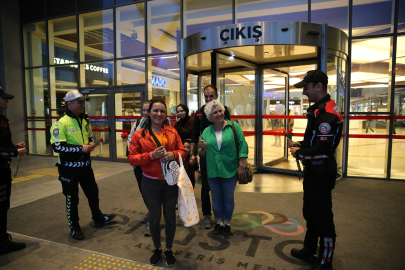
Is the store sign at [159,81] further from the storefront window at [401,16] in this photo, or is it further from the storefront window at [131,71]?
the storefront window at [401,16]

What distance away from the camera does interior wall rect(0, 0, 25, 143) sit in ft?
30.5

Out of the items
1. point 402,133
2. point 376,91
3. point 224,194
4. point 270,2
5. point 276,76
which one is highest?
point 270,2

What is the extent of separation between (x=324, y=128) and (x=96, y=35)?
881cm

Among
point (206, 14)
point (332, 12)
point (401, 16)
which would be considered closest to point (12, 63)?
point (206, 14)

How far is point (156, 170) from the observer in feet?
8.42

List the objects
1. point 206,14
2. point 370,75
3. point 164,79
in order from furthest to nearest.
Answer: point 164,79 → point 206,14 → point 370,75

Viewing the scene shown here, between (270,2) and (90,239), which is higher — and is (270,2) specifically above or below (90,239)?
above

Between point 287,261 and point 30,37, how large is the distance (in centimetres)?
1152

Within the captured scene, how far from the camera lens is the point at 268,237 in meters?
3.23

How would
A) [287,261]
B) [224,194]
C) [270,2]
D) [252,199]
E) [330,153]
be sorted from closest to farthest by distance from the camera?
[330,153], [287,261], [224,194], [252,199], [270,2]

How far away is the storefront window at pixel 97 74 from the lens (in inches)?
344

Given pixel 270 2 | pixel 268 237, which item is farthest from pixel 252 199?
pixel 270 2

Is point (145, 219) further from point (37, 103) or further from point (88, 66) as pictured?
point (37, 103)

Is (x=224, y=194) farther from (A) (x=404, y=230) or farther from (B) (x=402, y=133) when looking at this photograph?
(B) (x=402, y=133)
